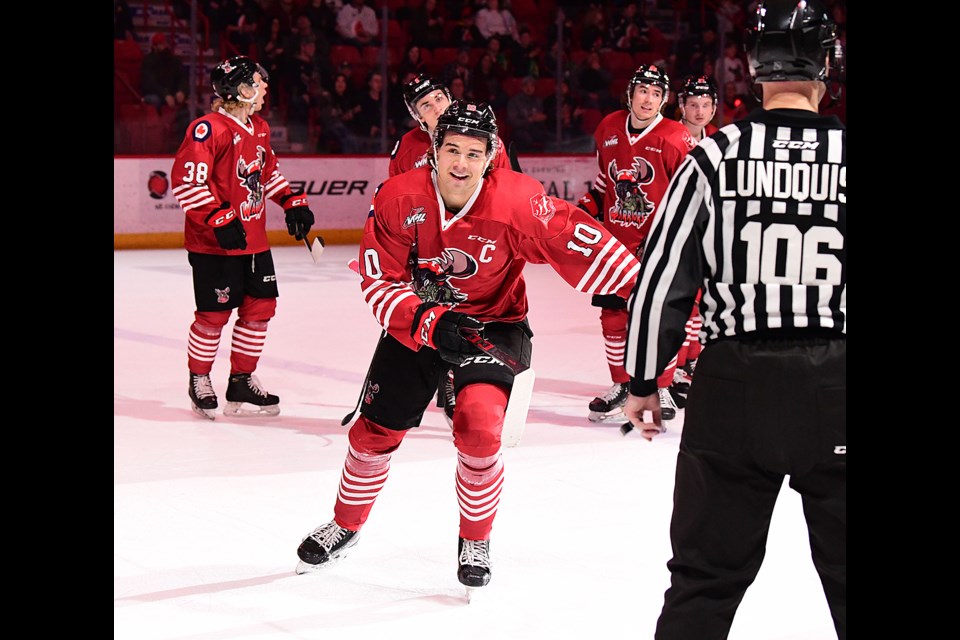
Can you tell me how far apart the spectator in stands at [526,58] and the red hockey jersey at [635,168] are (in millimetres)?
8013

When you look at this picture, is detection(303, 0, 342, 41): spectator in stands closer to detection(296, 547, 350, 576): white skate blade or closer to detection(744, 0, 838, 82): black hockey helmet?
A: detection(296, 547, 350, 576): white skate blade

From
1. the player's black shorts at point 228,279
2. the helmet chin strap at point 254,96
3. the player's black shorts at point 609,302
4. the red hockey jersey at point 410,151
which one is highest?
the helmet chin strap at point 254,96

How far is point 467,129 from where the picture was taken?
10.5 ft

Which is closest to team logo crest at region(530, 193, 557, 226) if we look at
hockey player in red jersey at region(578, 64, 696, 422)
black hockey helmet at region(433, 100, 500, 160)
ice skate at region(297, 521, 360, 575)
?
black hockey helmet at region(433, 100, 500, 160)

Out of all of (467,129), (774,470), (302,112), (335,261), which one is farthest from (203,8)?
(774,470)

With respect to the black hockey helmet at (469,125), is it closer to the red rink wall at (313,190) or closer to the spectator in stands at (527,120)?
the red rink wall at (313,190)

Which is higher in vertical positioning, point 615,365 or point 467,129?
point 467,129

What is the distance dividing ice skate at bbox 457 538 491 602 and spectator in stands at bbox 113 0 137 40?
31.3 ft

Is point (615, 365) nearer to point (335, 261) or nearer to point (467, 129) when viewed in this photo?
point (467, 129)

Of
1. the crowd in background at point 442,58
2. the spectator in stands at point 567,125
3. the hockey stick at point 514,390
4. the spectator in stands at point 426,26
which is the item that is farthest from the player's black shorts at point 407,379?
the spectator in stands at point 426,26

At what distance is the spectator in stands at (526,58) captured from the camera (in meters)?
13.3

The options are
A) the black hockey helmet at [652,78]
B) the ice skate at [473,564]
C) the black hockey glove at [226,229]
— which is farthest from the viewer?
the black hockey helmet at [652,78]
